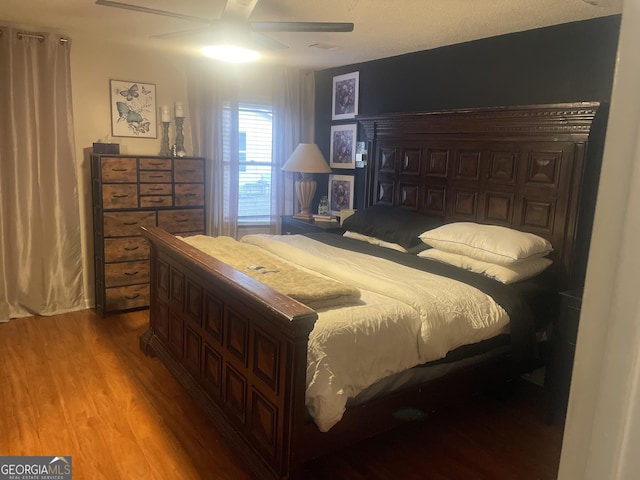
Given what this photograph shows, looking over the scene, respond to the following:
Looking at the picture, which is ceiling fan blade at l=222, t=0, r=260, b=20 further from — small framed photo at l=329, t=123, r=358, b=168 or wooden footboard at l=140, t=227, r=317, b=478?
small framed photo at l=329, t=123, r=358, b=168

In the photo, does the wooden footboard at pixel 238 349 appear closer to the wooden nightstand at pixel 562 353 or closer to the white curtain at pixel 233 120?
the wooden nightstand at pixel 562 353

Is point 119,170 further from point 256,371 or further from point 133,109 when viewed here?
point 256,371

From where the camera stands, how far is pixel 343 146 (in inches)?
195

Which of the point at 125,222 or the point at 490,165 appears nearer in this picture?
the point at 490,165

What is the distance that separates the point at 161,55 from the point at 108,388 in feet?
9.77

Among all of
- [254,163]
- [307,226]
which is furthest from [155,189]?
[307,226]

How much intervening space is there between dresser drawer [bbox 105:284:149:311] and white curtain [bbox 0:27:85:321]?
0.41 meters

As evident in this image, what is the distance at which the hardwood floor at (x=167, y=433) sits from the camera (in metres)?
2.24

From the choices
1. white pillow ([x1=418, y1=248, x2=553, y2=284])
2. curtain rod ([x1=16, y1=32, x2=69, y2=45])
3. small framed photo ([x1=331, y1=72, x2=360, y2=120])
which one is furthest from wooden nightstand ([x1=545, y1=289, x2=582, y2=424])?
curtain rod ([x1=16, y1=32, x2=69, y2=45])

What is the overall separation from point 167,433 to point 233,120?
320cm

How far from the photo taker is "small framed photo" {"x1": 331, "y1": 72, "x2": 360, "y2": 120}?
4711 mm

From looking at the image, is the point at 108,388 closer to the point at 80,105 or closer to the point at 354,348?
the point at 354,348

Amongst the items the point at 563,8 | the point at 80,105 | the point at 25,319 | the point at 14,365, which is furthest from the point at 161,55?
the point at 563,8
